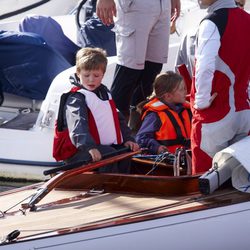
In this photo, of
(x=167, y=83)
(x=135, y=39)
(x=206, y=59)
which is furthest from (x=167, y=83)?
(x=206, y=59)

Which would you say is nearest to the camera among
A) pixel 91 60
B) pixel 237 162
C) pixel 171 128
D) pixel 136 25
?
pixel 237 162

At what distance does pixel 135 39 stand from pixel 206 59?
1.37 metres

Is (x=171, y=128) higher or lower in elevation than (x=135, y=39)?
lower

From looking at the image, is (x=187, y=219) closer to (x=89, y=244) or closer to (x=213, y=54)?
(x=89, y=244)

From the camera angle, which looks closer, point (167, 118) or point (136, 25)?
point (167, 118)

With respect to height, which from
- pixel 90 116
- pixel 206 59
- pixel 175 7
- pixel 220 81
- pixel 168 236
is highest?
pixel 175 7

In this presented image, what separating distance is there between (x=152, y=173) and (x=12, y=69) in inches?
70.9

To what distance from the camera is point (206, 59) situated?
3367mm

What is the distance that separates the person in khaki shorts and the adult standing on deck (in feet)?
3.89

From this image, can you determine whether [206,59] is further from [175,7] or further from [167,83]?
[175,7]

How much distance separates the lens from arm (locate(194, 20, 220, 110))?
336cm

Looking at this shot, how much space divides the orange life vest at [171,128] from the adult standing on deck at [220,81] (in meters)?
0.74

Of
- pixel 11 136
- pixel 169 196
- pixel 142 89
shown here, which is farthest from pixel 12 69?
pixel 169 196

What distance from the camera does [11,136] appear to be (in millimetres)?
5086
